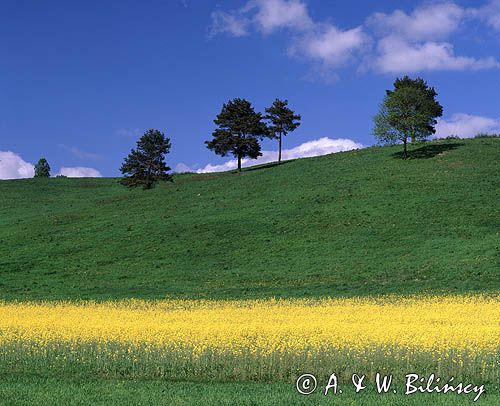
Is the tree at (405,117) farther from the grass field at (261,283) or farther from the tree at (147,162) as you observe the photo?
the tree at (147,162)

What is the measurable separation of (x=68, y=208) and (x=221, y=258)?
41.2m

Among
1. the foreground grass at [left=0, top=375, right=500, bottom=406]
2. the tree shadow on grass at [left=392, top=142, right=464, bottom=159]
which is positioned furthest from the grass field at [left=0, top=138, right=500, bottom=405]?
the tree shadow on grass at [left=392, top=142, right=464, bottom=159]

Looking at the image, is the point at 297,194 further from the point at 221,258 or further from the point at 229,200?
the point at 221,258

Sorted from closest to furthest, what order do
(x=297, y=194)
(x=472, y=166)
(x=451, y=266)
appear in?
(x=451, y=266)
(x=297, y=194)
(x=472, y=166)

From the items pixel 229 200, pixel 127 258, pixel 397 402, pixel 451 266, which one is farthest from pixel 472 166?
pixel 397 402

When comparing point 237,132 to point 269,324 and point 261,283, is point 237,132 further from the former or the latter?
point 269,324

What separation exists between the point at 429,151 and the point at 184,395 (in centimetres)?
7944

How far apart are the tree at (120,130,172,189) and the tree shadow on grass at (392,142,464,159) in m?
32.9

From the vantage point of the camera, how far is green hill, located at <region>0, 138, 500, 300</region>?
4300 centimetres

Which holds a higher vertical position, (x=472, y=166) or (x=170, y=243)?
(x=472, y=166)

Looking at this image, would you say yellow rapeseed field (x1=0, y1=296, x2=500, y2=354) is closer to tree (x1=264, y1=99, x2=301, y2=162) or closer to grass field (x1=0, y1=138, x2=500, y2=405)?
grass field (x1=0, y1=138, x2=500, y2=405)

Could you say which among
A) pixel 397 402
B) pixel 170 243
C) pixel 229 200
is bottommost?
pixel 397 402

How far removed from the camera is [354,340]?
19578 millimetres

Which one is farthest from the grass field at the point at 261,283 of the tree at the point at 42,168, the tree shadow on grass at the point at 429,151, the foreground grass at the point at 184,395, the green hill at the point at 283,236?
the tree at the point at 42,168
